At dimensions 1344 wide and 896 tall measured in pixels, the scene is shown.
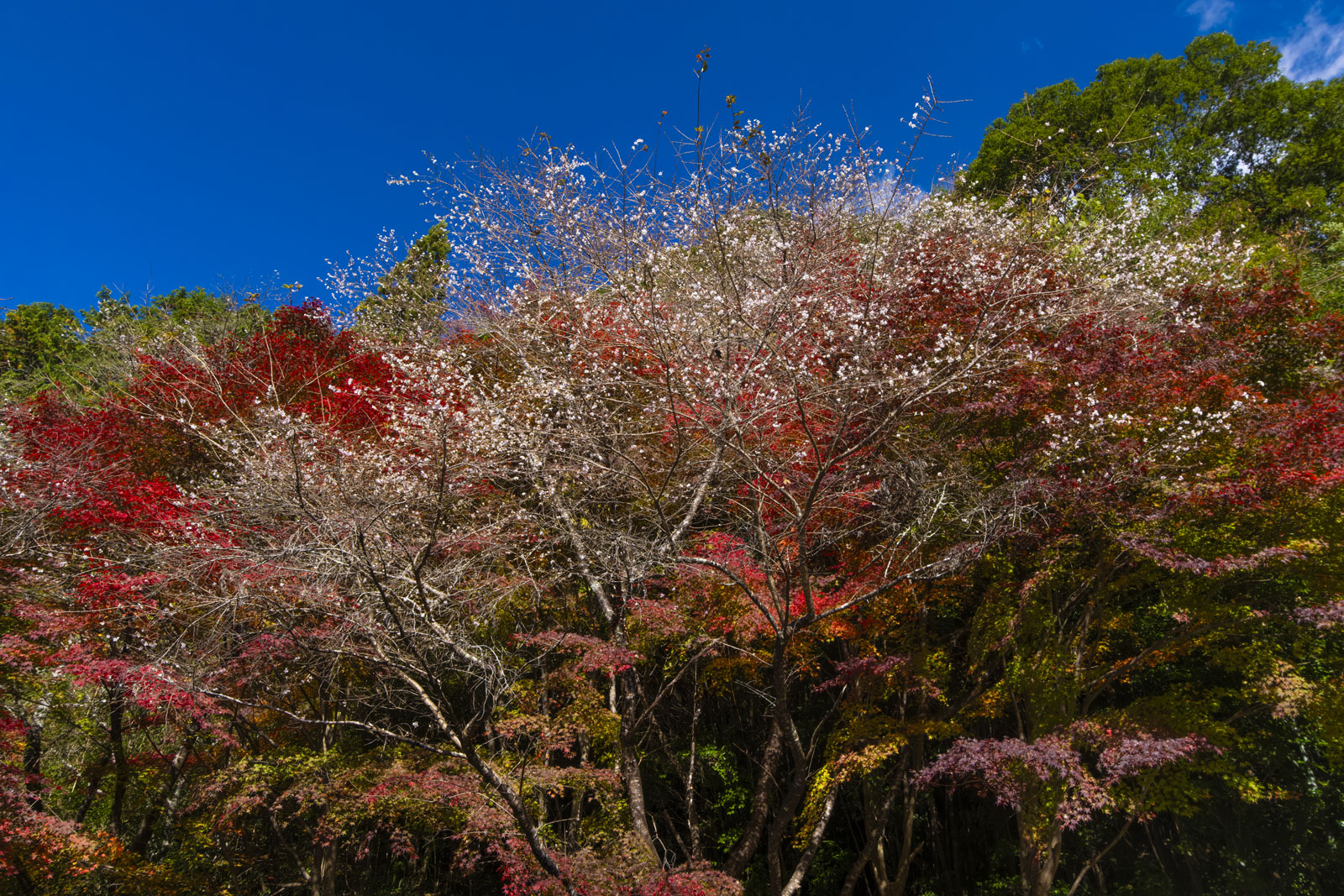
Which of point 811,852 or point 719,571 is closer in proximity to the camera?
point 719,571

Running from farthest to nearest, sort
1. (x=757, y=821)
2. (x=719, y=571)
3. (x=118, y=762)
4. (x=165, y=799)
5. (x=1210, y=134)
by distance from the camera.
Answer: (x=1210, y=134) → (x=165, y=799) → (x=118, y=762) → (x=757, y=821) → (x=719, y=571)

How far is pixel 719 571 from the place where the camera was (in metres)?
6.14

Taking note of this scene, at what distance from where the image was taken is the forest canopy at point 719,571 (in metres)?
5.77

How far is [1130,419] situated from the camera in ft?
20.1

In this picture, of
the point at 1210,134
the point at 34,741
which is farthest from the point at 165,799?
the point at 1210,134

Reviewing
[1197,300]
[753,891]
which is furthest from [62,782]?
[1197,300]

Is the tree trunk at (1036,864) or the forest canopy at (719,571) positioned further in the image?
the tree trunk at (1036,864)

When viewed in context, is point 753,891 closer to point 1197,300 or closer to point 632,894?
point 632,894

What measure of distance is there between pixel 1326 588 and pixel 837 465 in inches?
162

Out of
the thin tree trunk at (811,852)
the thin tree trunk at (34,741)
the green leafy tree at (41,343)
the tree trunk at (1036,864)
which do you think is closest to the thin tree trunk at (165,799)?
the thin tree trunk at (34,741)

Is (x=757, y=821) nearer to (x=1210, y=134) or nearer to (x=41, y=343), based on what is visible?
(x=1210, y=134)

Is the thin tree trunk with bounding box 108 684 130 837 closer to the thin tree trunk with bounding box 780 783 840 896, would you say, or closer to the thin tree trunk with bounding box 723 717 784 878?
the thin tree trunk with bounding box 723 717 784 878

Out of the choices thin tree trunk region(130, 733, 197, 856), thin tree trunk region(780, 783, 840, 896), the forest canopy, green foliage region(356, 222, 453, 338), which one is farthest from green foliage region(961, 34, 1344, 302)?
thin tree trunk region(130, 733, 197, 856)

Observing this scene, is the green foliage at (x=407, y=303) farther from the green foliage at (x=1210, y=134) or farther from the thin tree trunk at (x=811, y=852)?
the green foliage at (x=1210, y=134)
